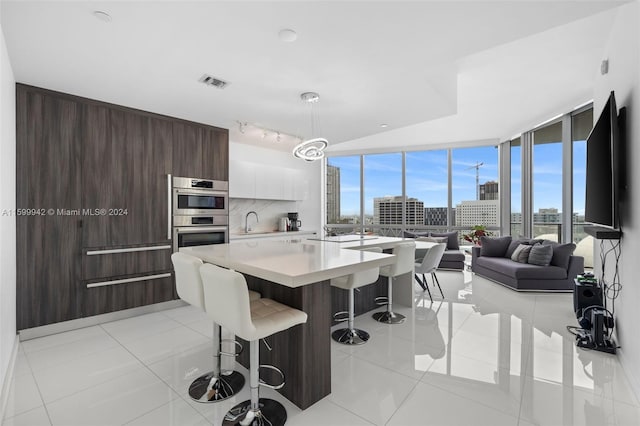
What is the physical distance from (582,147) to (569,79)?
4.82ft

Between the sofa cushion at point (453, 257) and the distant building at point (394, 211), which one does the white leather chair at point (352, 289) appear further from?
the distant building at point (394, 211)

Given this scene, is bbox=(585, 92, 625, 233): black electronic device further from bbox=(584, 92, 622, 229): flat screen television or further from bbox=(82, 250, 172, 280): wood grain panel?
bbox=(82, 250, 172, 280): wood grain panel

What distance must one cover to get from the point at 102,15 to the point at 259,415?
102 inches

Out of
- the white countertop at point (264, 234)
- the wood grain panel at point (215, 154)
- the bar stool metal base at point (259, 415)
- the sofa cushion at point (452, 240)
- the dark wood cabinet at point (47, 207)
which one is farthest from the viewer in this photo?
the sofa cushion at point (452, 240)

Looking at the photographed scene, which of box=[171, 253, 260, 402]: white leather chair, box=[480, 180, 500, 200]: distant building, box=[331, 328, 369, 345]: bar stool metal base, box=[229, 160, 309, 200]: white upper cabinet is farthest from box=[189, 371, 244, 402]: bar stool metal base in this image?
box=[480, 180, 500, 200]: distant building

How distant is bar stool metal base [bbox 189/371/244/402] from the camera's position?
1.95m

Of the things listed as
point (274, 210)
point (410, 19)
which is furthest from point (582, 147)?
point (274, 210)

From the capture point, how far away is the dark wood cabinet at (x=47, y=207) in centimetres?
289

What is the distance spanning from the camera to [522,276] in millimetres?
4488

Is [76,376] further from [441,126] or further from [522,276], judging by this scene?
[441,126]

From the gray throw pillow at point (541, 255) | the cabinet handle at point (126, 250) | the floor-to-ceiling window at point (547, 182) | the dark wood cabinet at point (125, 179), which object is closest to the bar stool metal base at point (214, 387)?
the cabinet handle at point (126, 250)

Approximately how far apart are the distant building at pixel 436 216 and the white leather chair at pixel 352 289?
4797mm

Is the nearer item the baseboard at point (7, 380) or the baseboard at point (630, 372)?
the baseboard at point (7, 380)

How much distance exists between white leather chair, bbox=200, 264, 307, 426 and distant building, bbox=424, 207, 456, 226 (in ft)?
19.8
